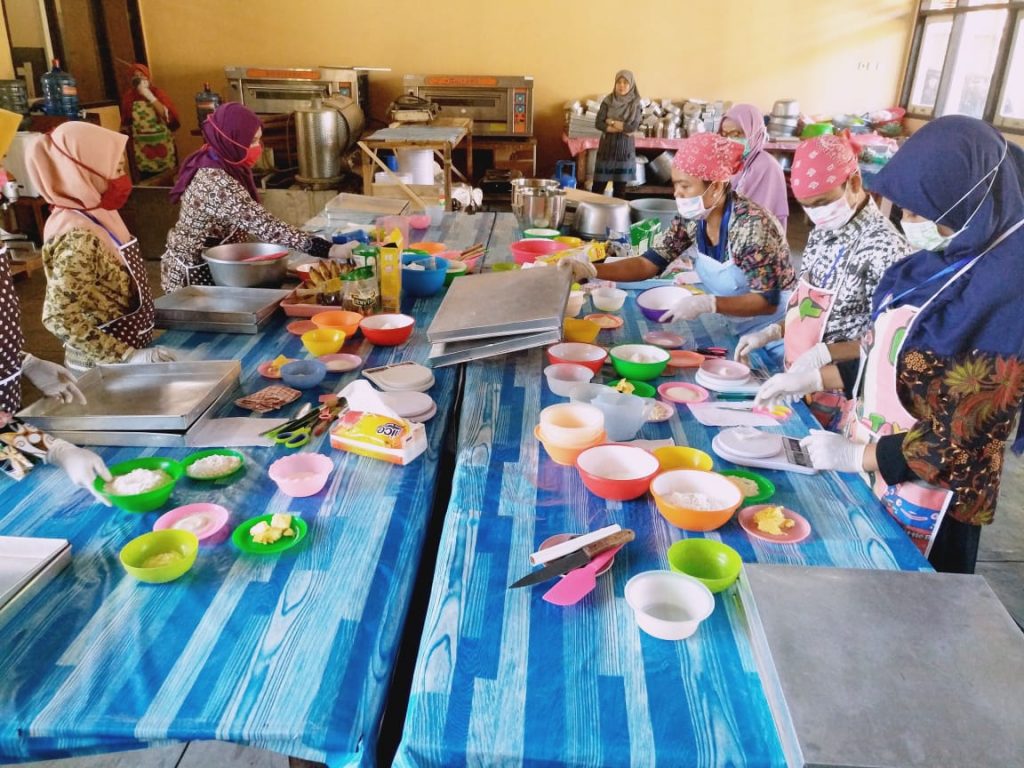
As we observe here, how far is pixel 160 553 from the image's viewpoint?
1.38m

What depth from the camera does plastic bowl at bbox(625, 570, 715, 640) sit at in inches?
47.4

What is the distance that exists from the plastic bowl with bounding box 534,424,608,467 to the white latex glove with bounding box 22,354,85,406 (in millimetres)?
1225

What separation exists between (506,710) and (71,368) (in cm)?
219

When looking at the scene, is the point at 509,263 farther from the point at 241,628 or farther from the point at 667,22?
the point at 667,22

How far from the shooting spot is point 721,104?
Answer: 839cm

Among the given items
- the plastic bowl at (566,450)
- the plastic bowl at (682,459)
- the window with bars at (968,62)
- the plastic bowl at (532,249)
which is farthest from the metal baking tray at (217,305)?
the window with bars at (968,62)

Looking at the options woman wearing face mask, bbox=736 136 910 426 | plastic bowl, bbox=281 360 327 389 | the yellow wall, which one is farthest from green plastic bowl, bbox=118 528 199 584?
A: the yellow wall

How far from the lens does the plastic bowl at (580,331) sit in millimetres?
2453

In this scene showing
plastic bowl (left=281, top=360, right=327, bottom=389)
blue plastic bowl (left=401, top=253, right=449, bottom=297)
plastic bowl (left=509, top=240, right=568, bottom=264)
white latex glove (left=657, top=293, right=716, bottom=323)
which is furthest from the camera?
plastic bowl (left=509, top=240, right=568, bottom=264)

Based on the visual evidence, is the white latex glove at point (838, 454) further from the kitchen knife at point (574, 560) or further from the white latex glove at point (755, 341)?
the white latex glove at point (755, 341)

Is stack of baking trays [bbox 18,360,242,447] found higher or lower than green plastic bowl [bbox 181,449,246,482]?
higher

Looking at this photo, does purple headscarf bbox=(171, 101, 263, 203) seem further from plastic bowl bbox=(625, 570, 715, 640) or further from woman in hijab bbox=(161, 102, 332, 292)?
plastic bowl bbox=(625, 570, 715, 640)

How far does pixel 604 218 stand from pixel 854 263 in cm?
183

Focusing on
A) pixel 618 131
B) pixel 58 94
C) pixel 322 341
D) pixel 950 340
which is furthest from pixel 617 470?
pixel 58 94
